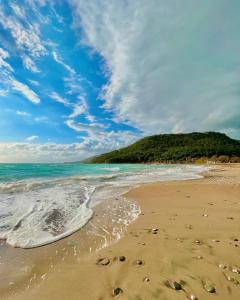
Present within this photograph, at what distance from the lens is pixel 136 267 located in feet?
12.0

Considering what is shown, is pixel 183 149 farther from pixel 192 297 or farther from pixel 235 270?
pixel 192 297

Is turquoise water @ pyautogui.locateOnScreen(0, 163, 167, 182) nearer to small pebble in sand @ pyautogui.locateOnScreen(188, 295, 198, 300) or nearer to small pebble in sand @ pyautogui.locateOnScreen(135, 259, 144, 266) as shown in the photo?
small pebble in sand @ pyautogui.locateOnScreen(135, 259, 144, 266)

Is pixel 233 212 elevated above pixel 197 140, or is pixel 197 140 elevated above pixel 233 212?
pixel 197 140

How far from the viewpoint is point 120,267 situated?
3.67 meters

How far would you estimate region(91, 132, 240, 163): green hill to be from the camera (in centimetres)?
13388

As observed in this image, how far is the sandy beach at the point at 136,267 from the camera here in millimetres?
2982

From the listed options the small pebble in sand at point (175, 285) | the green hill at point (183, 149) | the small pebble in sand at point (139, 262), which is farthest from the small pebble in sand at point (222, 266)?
the green hill at point (183, 149)

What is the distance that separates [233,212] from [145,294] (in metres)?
5.88

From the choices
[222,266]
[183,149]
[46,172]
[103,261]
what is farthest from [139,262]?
[183,149]

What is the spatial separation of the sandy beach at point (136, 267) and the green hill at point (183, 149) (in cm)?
11771

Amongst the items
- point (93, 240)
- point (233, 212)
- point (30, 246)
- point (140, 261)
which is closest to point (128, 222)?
point (93, 240)

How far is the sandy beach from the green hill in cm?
11771

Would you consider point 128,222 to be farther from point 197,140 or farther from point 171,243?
point 197,140

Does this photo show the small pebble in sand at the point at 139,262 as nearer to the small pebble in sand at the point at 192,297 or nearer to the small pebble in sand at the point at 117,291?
the small pebble in sand at the point at 117,291
